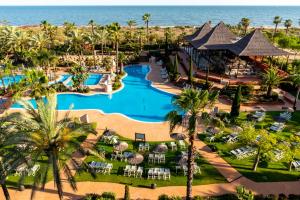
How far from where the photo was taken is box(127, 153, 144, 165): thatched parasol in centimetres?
2002

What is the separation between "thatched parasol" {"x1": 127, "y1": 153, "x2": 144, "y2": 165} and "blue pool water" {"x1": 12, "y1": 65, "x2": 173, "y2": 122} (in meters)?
8.71

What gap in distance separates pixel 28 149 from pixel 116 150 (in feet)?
30.1

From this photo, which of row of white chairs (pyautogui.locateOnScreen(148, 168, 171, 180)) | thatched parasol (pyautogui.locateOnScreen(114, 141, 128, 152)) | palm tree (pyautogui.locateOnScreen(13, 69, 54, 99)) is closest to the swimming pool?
palm tree (pyautogui.locateOnScreen(13, 69, 54, 99))

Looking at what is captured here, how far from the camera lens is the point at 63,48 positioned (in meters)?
49.4

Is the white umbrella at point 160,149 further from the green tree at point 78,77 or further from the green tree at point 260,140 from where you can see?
the green tree at point 78,77

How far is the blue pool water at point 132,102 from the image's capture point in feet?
101

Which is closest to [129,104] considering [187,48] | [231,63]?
[231,63]

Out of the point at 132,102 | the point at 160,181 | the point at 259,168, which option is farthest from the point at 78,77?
the point at 259,168

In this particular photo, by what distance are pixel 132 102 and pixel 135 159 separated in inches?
572

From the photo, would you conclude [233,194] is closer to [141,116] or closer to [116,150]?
[116,150]

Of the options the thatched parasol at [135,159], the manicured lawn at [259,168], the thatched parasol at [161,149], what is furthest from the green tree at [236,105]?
the thatched parasol at [135,159]

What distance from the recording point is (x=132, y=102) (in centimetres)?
3409

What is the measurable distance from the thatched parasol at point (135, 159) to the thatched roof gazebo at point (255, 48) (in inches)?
879

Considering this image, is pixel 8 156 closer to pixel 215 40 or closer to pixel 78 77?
pixel 78 77
